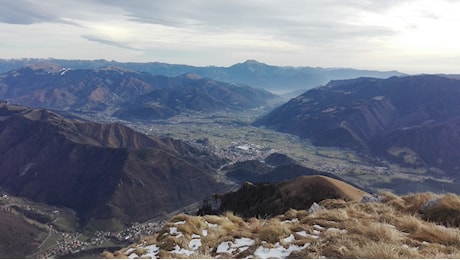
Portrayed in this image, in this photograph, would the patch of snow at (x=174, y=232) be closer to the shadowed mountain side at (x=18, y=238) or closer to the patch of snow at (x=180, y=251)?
the patch of snow at (x=180, y=251)

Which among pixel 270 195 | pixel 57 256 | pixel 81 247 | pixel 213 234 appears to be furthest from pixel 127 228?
pixel 213 234

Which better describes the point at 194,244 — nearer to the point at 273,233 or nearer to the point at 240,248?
the point at 240,248

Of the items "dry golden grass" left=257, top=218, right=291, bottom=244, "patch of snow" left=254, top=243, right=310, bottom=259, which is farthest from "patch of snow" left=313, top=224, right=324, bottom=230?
"patch of snow" left=254, top=243, right=310, bottom=259

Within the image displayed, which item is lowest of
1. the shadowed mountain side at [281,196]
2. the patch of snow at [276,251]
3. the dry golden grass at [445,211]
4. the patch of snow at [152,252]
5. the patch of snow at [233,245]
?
the shadowed mountain side at [281,196]

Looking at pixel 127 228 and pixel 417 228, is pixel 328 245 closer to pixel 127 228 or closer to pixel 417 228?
pixel 417 228

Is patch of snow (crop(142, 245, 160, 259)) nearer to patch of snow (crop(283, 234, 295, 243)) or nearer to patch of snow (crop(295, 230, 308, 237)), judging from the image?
patch of snow (crop(283, 234, 295, 243))

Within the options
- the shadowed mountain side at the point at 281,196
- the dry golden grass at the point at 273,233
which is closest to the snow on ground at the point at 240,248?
the dry golden grass at the point at 273,233
